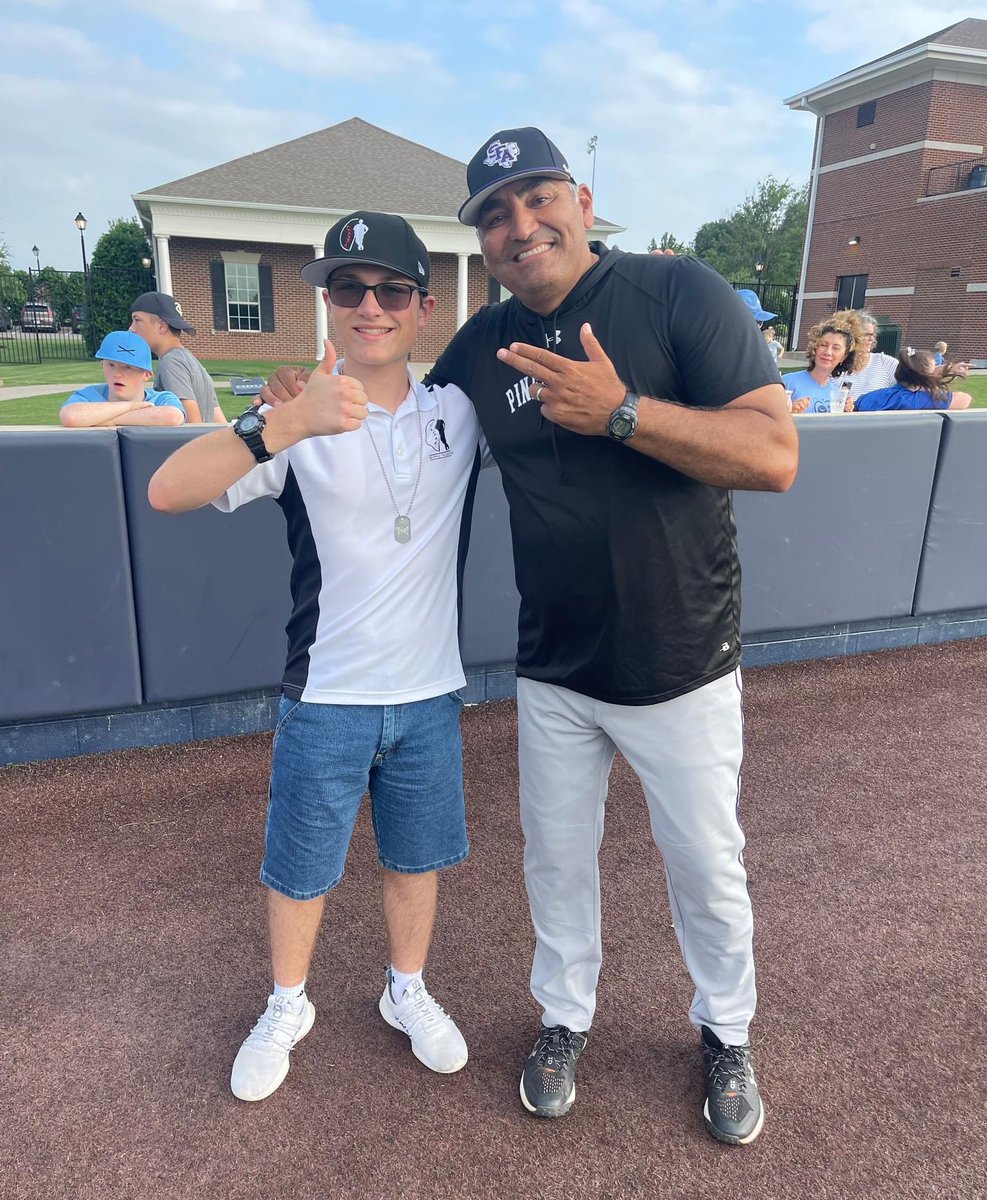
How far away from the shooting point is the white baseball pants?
208 cm

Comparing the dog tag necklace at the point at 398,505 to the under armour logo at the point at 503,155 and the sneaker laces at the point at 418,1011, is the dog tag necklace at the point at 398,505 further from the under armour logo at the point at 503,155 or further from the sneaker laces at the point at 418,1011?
the sneaker laces at the point at 418,1011

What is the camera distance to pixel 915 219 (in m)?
29.5

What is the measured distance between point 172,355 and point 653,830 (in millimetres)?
4639

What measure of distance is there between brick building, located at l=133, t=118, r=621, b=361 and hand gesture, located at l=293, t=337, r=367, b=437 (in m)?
22.5

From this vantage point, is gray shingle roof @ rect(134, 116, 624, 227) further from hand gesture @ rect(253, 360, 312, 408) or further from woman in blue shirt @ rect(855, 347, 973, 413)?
hand gesture @ rect(253, 360, 312, 408)

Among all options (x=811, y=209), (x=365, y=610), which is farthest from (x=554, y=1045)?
(x=811, y=209)

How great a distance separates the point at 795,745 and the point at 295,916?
9.52ft

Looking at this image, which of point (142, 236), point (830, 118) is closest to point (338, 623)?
point (142, 236)

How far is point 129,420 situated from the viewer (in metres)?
3.94

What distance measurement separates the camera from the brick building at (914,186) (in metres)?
27.8

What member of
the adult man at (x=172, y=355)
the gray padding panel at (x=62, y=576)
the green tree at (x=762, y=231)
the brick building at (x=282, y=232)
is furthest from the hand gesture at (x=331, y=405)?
the green tree at (x=762, y=231)

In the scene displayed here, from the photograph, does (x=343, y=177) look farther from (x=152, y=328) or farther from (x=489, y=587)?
(x=489, y=587)

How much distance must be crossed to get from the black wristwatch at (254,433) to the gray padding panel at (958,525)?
4.69 meters

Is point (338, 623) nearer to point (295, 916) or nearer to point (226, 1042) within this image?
point (295, 916)
